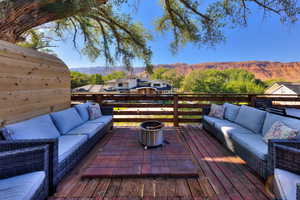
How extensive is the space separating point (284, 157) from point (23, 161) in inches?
103

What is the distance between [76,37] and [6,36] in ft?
7.01

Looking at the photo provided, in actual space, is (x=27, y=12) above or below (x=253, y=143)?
above

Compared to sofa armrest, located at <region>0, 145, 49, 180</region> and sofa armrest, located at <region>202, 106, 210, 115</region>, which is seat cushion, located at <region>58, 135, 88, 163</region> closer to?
sofa armrest, located at <region>0, 145, 49, 180</region>

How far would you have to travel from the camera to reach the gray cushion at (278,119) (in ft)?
5.99

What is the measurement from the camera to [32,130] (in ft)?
5.97

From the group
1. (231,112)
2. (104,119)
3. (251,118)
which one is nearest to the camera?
(251,118)

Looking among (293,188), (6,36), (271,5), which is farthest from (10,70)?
(271,5)

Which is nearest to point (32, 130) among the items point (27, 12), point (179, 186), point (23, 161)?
point (23, 161)

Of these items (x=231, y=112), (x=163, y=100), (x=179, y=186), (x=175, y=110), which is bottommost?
(x=179, y=186)

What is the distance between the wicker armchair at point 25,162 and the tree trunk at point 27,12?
278 centimetres

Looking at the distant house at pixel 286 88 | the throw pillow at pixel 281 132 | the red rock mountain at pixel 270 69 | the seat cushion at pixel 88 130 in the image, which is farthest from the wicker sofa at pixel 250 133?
the red rock mountain at pixel 270 69

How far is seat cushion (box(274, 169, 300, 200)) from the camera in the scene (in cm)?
106

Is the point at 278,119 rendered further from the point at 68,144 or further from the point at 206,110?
the point at 68,144

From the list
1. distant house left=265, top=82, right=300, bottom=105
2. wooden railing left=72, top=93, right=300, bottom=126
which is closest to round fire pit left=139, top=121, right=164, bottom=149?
wooden railing left=72, top=93, right=300, bottom=126
